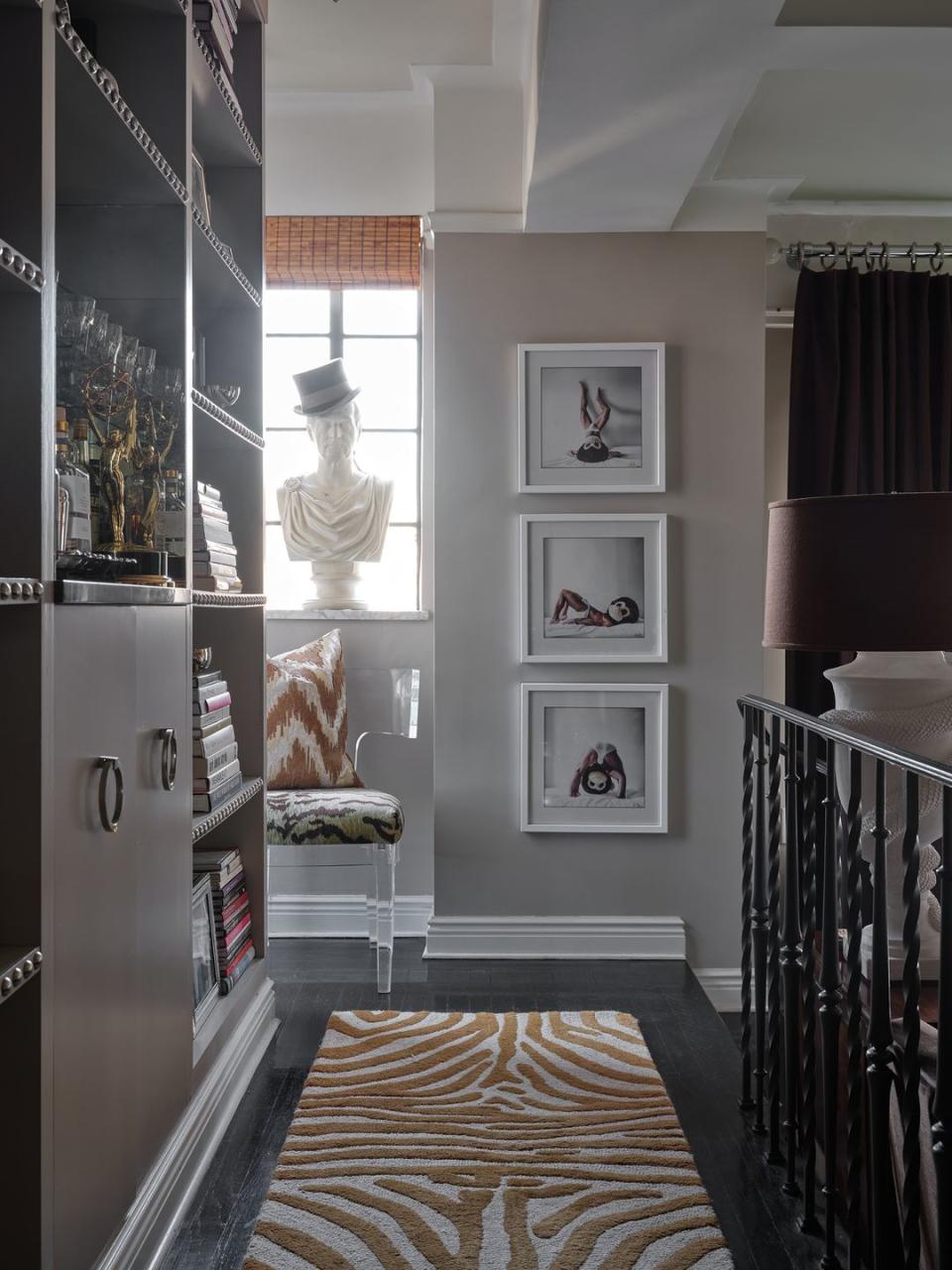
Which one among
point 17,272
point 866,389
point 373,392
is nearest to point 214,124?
point 17,272

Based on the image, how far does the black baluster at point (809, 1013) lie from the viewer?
1956 mm

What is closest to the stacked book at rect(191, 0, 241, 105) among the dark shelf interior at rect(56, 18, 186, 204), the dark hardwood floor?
the dark shelf interior at rect(56, 18, 186, 204)

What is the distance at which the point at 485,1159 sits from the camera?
227cm

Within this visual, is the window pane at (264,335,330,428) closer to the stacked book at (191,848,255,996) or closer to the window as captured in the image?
the window

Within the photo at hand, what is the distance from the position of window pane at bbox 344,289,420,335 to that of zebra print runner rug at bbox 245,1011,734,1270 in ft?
8.36

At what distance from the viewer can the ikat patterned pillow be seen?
3707 millimetres

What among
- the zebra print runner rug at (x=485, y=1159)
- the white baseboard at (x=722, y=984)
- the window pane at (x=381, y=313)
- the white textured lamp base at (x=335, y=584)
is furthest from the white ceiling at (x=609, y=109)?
the white baseboard at (x=722, y=984)

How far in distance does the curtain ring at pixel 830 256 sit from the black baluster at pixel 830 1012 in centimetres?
255

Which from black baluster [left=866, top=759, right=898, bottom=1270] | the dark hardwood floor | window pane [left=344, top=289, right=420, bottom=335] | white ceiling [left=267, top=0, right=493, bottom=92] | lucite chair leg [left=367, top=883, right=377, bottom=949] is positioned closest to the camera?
black baluster [left=866, top=759, right=898, bottom=1270]

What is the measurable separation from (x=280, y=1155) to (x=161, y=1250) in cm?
39

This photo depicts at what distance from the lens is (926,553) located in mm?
1978

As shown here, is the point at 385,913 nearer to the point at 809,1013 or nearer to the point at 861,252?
the point at 809,1013

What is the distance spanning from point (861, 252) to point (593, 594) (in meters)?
1.60

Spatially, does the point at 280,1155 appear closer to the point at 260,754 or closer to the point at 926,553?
the point at 260,754
